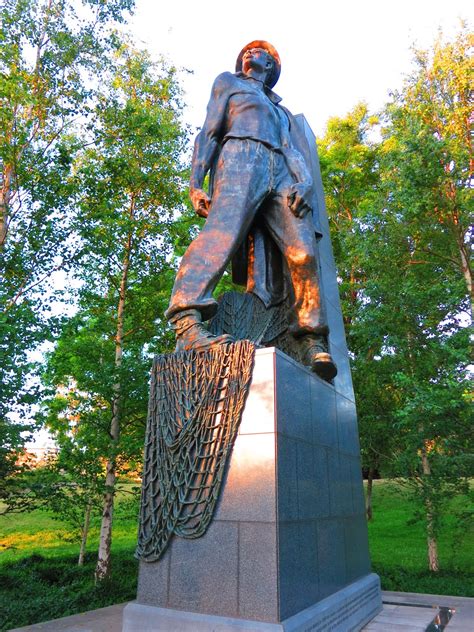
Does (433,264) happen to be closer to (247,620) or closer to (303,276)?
(303,276)

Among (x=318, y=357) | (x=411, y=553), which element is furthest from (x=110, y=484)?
(x=411, y=553)

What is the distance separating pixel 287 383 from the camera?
163 inches

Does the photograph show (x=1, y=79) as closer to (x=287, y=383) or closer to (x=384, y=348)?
(x=287, y=383)

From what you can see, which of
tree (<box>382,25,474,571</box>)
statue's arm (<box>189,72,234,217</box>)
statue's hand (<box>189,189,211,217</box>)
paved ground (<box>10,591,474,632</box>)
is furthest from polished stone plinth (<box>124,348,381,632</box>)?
tree (<box>382,25,474,571</box>)

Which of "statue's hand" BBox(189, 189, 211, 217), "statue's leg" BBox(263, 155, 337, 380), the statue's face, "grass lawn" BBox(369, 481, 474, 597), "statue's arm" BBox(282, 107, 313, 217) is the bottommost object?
"grass lawn" BBox(369, 481, 474, 597)

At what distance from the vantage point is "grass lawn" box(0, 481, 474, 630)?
890cm

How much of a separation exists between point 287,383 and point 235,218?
1842 millimetres

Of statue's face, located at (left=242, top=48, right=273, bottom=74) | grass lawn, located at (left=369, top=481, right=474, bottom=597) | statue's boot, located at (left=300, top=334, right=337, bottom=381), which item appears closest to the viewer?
statue's boot, located at (left=300, top=334, right=337, bottom=381)

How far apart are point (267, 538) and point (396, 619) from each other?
2821mm

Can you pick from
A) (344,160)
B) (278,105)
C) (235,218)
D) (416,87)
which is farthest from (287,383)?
(344,160)

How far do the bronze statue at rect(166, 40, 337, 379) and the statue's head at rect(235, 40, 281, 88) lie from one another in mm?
345

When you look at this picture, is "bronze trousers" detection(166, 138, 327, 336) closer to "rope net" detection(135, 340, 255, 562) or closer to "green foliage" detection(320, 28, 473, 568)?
"rope net" detection(135, 340, 255, 562)

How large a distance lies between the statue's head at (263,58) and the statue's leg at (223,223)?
1.57m

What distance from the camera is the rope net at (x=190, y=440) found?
3859 mm
